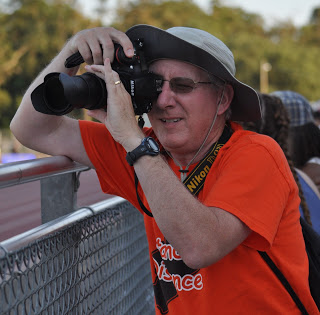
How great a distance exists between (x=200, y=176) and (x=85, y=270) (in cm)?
55

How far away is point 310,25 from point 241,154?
324 ft

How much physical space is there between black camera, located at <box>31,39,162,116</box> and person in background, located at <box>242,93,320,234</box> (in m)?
1.25

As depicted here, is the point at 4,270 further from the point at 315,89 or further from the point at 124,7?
the point at 315,89

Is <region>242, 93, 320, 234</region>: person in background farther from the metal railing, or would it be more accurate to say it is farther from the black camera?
the black camera

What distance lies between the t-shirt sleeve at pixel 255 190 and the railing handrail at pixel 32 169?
0.53m

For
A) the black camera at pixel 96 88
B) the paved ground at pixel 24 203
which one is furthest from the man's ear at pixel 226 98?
the paved ground at pixel 24 203

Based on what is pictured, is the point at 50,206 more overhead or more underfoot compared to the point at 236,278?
more overhead

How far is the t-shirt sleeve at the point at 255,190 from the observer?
5.97 ft

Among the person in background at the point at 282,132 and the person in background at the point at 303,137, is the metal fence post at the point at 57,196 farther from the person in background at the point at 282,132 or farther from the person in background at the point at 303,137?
the person in background at the point at 303,137

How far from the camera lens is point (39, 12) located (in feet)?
149

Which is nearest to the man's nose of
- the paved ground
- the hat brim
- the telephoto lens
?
the hat brim

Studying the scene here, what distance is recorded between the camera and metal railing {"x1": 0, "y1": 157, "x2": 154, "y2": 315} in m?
1.60

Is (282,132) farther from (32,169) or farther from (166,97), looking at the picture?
(32,169)

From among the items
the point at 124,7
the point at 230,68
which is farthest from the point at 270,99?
the point at 124,7
